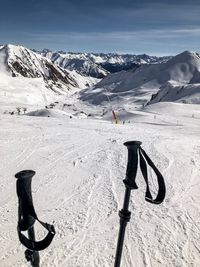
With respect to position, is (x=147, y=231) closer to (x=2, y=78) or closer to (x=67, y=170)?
(x=67, y=170)

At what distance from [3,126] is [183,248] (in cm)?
1861

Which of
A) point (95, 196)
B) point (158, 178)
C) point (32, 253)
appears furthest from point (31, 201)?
point (95, 196)

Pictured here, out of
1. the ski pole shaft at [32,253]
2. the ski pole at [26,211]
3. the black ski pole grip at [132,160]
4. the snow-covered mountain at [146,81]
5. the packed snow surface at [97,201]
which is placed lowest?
the packed snow surface at [97,201]

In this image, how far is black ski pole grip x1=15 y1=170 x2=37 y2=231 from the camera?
128 inches

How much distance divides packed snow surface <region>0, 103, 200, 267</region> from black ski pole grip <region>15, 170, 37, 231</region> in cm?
538

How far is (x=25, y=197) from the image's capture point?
10.7ft

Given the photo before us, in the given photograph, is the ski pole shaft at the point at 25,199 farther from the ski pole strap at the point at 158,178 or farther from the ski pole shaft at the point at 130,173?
the ski pole strap at the point at 158,178

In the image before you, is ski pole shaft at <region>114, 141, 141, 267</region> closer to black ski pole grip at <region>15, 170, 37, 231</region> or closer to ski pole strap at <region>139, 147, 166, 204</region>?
ski pole strap at <region>139, 147, 166, 204</region>

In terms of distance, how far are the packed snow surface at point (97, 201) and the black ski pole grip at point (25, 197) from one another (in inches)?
212

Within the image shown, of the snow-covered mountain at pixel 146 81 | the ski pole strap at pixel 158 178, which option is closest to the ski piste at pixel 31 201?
the ski pole strap at pixel 158 178

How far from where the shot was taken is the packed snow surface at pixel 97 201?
8703 millimetres

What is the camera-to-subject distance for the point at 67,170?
15.2m

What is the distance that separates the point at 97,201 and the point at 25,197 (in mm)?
8852

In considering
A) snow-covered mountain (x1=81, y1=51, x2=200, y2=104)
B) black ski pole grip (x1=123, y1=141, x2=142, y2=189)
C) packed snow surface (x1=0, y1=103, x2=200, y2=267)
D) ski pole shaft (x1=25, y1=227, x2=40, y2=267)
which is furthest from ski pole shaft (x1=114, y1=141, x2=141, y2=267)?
snow-covered mountain (x1=81, y1=51, x2=200, y2=104)
